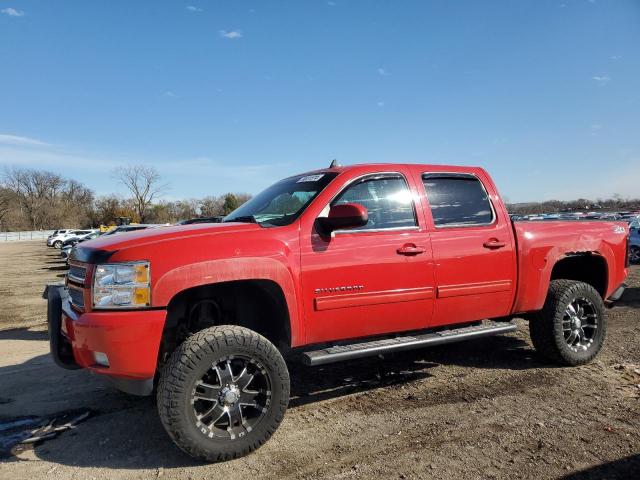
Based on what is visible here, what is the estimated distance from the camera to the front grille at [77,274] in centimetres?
322

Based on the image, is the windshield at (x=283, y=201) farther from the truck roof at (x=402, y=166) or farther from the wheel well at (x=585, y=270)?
the wheel well at (x=585, y=270)

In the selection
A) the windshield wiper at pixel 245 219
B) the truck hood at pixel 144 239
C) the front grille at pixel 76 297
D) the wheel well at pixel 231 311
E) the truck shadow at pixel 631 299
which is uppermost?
the windshield wiper at pixel 245 219

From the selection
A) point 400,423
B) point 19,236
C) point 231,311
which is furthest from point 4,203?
point 400,423

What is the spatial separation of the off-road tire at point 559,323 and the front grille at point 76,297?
423cm

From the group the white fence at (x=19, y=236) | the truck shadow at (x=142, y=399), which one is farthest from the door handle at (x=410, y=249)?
the white fence at (x=19, y=236)

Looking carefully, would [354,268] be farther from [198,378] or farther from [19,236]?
[19,236]

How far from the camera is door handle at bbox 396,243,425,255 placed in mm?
3875

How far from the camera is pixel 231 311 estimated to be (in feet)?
12.6

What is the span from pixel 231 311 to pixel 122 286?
1021 millimetres

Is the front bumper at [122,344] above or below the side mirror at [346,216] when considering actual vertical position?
below

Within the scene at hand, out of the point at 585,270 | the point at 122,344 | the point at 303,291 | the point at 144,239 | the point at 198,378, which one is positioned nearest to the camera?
the point at 122,344

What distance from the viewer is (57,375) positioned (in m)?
5.07

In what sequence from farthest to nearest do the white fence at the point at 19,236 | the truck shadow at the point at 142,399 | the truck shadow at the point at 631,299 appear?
the white fence at the point at 19,236, the truck shadow at the point at 631,299, the truck shadow at the point at 142,399

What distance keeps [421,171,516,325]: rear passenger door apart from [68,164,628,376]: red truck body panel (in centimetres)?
1
